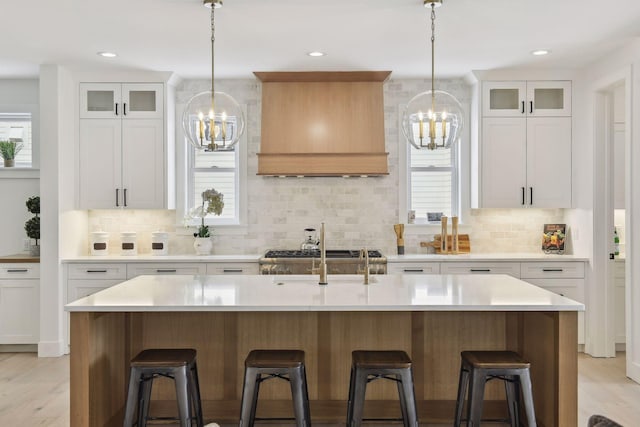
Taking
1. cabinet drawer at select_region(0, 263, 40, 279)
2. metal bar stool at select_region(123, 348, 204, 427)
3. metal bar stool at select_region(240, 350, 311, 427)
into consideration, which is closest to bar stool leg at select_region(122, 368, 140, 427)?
metal bar stool at select_region(123, 348, 204, 427)

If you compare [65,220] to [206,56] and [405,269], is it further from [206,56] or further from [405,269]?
[405,269]

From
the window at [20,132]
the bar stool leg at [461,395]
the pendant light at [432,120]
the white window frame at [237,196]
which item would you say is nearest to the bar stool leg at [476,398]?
the bar stool leg at [461,395]

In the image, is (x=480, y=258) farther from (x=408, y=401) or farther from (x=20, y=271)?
(x=20, y=271)

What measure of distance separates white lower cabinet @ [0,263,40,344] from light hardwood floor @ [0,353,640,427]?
18 centimetres

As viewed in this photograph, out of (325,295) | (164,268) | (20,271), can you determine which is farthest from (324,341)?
(20,271)

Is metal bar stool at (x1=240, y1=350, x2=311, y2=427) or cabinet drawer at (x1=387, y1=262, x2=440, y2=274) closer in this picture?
metal bar stool at (x1=240, y1=350, x2=311, y2=427)

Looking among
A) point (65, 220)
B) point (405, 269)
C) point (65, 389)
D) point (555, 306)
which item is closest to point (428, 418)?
point (555, 306)

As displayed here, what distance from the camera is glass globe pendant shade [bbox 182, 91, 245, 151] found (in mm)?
3127

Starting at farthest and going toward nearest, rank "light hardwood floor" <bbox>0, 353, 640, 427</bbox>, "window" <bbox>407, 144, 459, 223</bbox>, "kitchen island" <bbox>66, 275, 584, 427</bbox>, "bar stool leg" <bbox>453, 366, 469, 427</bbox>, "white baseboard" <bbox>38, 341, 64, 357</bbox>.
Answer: "window" <bbox>407, 144, 459, 223</bbox> → "white baseboard" <bbox>38, 341, 64, 357</bbox> → "light hardwood floor" <bbox>0, 353, 640, 427</bbox> → "kitchen island" <bbox>66, 275, 584, 427</bbox> → "bar stool leg" <bbox>453, 366, 469, 427</bbox>

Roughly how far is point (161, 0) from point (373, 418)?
2.91 metres

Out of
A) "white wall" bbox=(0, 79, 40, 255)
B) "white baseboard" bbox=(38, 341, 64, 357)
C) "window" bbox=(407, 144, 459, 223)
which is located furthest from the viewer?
"window" bbox=(407, 144, 459, 223)

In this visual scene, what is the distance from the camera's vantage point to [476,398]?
2883 mm

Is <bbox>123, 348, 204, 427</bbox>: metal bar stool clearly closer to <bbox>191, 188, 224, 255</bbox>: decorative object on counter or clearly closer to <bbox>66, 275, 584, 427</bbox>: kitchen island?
<bbox>66, 275, 584, 427</bbox>: kitchen island

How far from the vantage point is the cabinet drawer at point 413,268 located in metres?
5.32
